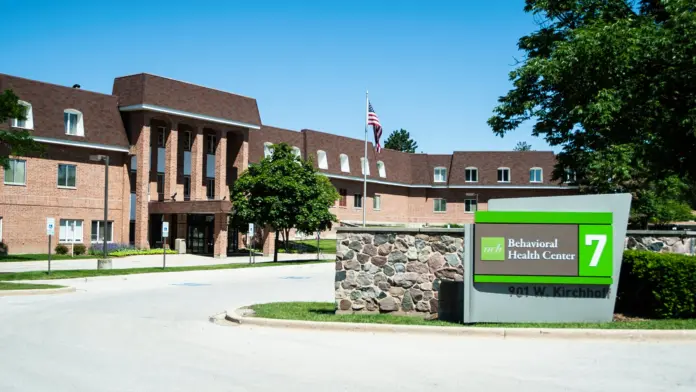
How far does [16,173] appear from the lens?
43188 millimetres

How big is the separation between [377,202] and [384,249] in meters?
56.6

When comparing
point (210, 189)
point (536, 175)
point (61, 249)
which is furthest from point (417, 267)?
point (536, 175)

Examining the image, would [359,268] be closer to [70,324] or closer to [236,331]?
[236,331]

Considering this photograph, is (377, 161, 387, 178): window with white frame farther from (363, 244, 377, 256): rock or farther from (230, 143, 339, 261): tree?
(363, 244, 377, 256): rock

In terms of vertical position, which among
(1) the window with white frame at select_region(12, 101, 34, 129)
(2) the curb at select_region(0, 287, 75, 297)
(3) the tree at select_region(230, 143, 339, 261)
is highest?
(1) the window with white frame at select_region(12, 101, 34, 129)

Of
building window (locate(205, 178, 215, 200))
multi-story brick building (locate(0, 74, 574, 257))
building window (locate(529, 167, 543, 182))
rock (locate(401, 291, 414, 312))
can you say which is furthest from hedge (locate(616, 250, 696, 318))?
building window (locate(529, 167, 543, 182))

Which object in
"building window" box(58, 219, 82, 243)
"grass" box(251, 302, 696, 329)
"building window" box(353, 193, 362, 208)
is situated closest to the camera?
"grass" box(251, 302, 696, 329)

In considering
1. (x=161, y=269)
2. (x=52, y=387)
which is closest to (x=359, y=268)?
Answer: (x=52, y=387)

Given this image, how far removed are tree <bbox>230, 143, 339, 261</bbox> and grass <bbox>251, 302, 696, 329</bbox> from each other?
25775 mm

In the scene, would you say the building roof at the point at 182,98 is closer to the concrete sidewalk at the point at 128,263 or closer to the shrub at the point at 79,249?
the shrub at the point at 79,249

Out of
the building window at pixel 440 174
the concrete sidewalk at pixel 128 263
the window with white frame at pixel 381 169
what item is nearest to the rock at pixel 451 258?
the concrete sidewalk at pixel 128 263

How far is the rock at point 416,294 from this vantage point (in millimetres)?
14031

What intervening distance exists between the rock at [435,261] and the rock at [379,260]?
2.98 feet

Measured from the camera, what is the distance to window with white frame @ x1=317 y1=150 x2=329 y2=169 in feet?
209
